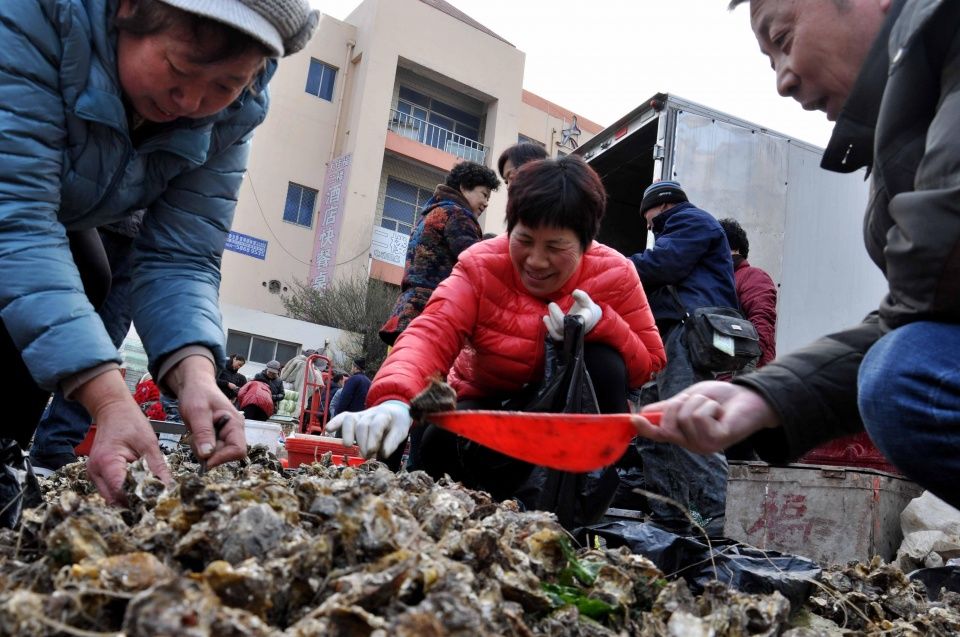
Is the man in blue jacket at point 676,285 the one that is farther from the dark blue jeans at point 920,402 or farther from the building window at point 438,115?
the building window at point 438,115

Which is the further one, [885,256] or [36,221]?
[36,221]

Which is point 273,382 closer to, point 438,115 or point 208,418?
point 208,418

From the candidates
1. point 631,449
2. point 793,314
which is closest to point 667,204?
point 631,449

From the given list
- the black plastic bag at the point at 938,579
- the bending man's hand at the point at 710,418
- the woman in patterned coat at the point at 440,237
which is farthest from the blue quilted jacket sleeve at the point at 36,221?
the black plastic bag at the point at 938,579

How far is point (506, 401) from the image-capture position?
3141 millimetres

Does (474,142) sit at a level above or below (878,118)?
above

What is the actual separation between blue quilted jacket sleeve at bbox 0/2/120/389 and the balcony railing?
2370cm

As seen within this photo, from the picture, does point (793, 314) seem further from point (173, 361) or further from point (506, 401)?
Answer: point (173, 361)

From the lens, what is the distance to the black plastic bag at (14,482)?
1991 mm

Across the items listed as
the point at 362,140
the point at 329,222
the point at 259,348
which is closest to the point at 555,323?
the point at 259,348

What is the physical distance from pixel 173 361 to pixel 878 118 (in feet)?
6.29

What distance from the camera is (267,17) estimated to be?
6.20 feet

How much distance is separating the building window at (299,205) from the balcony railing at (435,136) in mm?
3537

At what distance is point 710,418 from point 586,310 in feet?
4.31
